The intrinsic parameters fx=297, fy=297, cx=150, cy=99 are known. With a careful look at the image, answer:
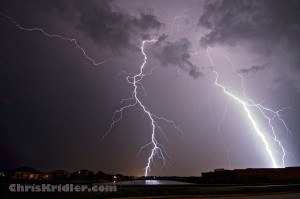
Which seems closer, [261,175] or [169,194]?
[169,194]

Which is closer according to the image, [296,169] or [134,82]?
[134,82]

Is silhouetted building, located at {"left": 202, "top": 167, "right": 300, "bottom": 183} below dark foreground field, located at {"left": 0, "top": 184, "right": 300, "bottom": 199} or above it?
above

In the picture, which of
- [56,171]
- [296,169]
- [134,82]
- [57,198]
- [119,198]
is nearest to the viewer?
[57,198]

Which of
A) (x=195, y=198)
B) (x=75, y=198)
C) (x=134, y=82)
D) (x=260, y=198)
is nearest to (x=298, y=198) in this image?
(x=260, y=198)

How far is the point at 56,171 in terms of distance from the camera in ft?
297

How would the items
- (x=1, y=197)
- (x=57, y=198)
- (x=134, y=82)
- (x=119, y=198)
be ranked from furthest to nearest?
(x=134, y=82), (x=119, y=198), (x=57, y=198), (x=1, y=197)

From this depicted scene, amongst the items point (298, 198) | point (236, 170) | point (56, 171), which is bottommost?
point (298, 198)

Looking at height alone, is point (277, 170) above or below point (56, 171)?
below

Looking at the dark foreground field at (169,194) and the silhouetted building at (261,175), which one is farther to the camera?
the silhouetted building at (261,175)

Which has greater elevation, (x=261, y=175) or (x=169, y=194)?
(x=261, y=175)

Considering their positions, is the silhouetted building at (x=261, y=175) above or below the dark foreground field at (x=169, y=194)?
above

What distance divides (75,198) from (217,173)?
43.7 m

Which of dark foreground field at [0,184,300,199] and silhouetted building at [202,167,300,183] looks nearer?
dark foreground field at [0,184,300,199]

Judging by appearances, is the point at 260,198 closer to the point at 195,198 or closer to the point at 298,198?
the point at 298,198
